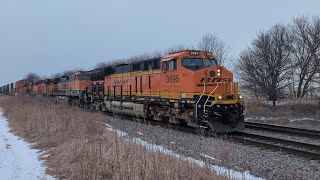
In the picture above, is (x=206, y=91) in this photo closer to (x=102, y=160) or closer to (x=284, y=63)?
(x=102, y=160)

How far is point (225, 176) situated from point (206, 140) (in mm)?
5612

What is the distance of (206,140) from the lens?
1121cm

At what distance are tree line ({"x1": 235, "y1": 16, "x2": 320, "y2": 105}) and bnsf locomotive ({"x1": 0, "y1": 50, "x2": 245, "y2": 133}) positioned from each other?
15.0 m

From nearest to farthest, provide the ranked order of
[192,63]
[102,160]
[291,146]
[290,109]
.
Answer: [102,160] < [291,146] < [192,63] < [290,109]

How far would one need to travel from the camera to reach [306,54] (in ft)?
103

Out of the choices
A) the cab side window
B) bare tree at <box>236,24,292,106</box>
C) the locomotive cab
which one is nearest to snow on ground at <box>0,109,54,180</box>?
the locomotive cab

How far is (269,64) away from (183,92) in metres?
19.3

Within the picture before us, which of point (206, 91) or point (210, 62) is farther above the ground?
point (210, 62)

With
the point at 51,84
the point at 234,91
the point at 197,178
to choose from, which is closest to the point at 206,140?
the point at 234,91

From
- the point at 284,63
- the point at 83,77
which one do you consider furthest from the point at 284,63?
the point at 83,77

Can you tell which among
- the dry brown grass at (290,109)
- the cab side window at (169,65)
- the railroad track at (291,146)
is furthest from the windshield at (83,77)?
the railroad track at (291,146)

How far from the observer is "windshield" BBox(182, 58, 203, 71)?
47.2 ft

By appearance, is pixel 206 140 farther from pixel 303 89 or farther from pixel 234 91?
pixel 303 89

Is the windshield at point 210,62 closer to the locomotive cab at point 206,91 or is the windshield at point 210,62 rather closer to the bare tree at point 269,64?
the locomotive cab at point 206,91
